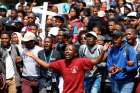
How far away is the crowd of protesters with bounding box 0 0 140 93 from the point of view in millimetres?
9828

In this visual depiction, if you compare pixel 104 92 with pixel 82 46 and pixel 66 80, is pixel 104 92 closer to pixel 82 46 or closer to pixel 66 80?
pixel 82 46

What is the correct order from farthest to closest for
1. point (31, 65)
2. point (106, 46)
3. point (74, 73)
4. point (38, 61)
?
point (31, 65) → point (106, 46) → point (38, 61) → point (74, 73)

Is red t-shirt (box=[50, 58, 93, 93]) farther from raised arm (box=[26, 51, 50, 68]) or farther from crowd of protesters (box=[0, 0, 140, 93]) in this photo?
raised arm (box=[26, 51, 50, 68])

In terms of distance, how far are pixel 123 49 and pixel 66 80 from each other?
1298 mm

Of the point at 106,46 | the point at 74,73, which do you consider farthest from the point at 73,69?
the point at 106,46

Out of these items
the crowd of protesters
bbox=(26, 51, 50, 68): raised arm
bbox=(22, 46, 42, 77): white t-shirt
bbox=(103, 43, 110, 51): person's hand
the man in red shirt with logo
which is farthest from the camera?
bbox=(22, 46, 42, 77): white t-shirt

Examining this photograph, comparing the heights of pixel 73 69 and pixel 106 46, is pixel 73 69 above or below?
below

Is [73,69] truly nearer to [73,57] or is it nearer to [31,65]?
[73,57]

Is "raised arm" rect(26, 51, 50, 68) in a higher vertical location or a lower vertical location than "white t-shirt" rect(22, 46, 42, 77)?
higher

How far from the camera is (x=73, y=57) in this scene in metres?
9.79

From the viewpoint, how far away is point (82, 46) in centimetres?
1134

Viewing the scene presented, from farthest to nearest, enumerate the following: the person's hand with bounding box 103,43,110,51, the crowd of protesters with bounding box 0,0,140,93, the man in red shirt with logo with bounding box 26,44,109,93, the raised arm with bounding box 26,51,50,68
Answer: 1. the person's hand with bounding box 103,43,110,51
2. the raised arm with bounding box 26,51,50,68
3. the crowd of protesters with bounding box 0,0,140,93
4. the man in red shirt with logo with bounding box 26,44,109,93

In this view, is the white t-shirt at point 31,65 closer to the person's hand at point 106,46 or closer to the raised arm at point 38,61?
the raised arm at point 38,61

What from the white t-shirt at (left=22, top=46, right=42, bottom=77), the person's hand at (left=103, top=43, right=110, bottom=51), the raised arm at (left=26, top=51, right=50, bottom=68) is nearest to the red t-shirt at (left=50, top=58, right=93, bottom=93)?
the raised arm at (left=26, top=51, right=50, bottom=68)
